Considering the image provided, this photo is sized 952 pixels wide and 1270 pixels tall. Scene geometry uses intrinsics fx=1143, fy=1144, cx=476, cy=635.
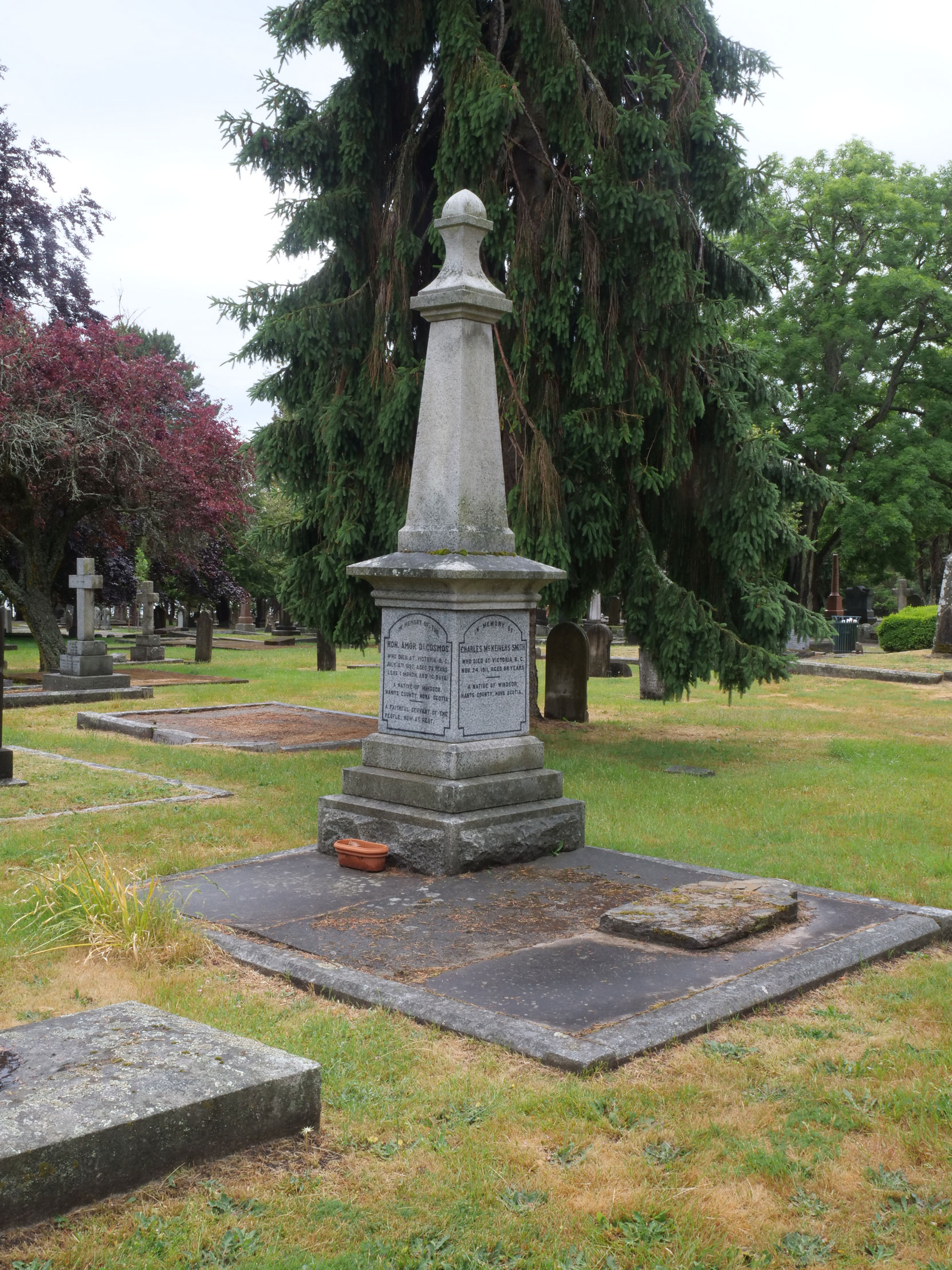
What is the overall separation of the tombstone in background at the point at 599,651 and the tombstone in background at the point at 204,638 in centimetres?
896

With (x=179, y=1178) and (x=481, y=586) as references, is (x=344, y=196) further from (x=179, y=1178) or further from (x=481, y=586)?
(x=179, y=1178)

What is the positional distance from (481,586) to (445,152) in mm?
6099

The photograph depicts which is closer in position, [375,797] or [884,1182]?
[884,1182]

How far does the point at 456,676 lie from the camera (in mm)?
7211

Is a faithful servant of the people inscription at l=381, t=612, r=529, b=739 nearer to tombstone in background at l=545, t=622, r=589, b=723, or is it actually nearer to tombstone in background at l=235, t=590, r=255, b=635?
tombstone in background at l=545, t=622, r=589, b=723

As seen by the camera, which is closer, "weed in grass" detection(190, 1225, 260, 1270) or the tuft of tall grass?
"weed in grass" detection(190, 1225, 260, 1270)

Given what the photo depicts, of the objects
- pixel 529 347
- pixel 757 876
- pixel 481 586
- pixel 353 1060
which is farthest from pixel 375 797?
pixel 529 347

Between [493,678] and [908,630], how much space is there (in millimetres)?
24070

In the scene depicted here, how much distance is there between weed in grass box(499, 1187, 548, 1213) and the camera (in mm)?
3242

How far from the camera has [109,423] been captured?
63.7 ft

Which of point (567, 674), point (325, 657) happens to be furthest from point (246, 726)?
point (325, 657)

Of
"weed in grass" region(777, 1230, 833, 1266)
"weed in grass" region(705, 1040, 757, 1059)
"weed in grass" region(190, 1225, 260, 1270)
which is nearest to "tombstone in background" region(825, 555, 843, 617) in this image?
"weed in grass" region(705, 1040, 757, 1059)

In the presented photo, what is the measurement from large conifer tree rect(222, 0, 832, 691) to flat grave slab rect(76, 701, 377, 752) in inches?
64.7

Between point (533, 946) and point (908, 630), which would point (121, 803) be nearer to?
point (533, 946)
